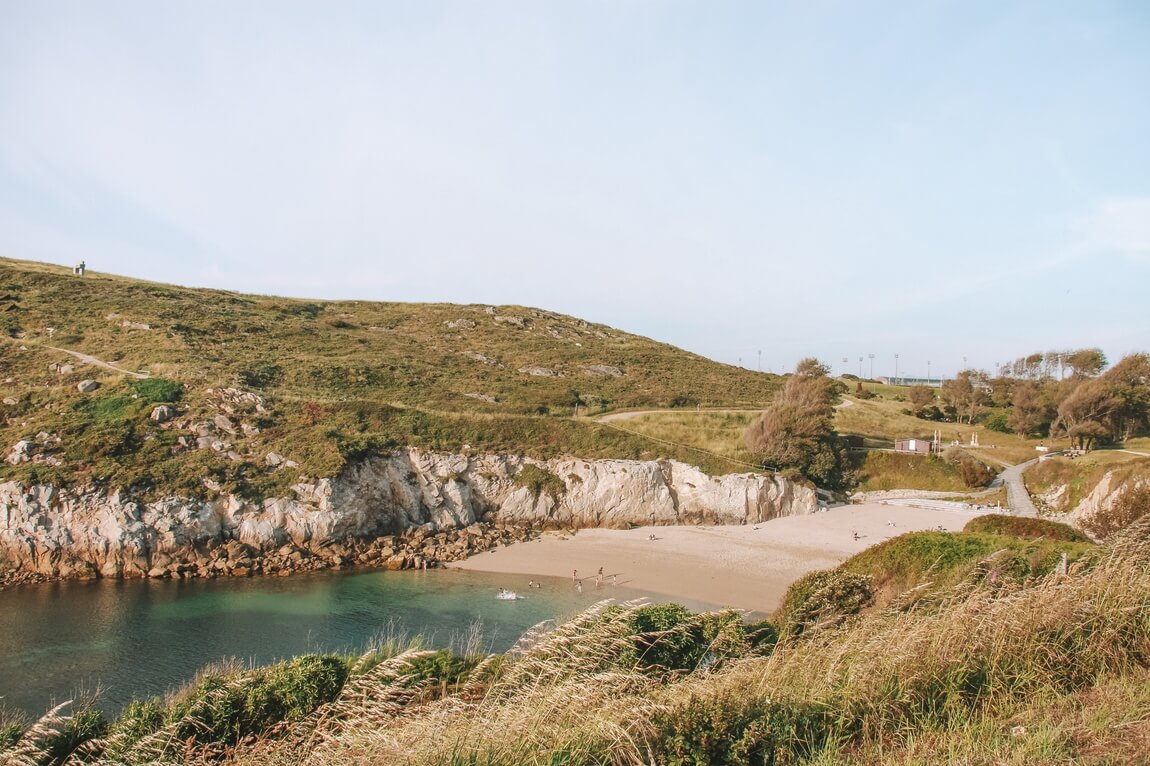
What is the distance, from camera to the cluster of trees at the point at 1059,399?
54.9 m

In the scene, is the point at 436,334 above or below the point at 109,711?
above

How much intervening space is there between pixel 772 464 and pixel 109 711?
37754 millimetres

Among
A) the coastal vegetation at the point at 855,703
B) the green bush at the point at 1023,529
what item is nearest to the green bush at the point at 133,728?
the coastal vegetation at the point at 855,703

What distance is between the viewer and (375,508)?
37.0 metres

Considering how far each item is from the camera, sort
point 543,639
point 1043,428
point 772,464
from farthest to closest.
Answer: point 1043,428 < point 772,464 < point 543,639

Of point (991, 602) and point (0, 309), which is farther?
point (0, 309)

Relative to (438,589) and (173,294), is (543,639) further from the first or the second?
(173,294)

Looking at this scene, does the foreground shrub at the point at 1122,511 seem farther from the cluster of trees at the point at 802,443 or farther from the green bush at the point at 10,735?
the green bush at the point at 10,735

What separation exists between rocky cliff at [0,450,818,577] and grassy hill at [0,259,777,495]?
4.56 ft


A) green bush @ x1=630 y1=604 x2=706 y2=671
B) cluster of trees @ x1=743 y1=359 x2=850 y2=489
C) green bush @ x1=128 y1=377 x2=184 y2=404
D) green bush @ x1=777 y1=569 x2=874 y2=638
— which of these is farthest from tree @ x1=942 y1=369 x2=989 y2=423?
green bush @ x1=128 y1=377 x2=184 y2=404

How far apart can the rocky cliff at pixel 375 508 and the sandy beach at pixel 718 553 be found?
2034 millimetres

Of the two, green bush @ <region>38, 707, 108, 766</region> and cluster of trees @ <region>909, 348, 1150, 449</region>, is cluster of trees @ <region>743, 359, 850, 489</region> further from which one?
green bush @ <region>38, 707, 108, 766</region>

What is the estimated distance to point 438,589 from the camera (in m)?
29.0

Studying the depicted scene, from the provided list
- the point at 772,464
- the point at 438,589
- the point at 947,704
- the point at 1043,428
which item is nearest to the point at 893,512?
the point at 772,464
